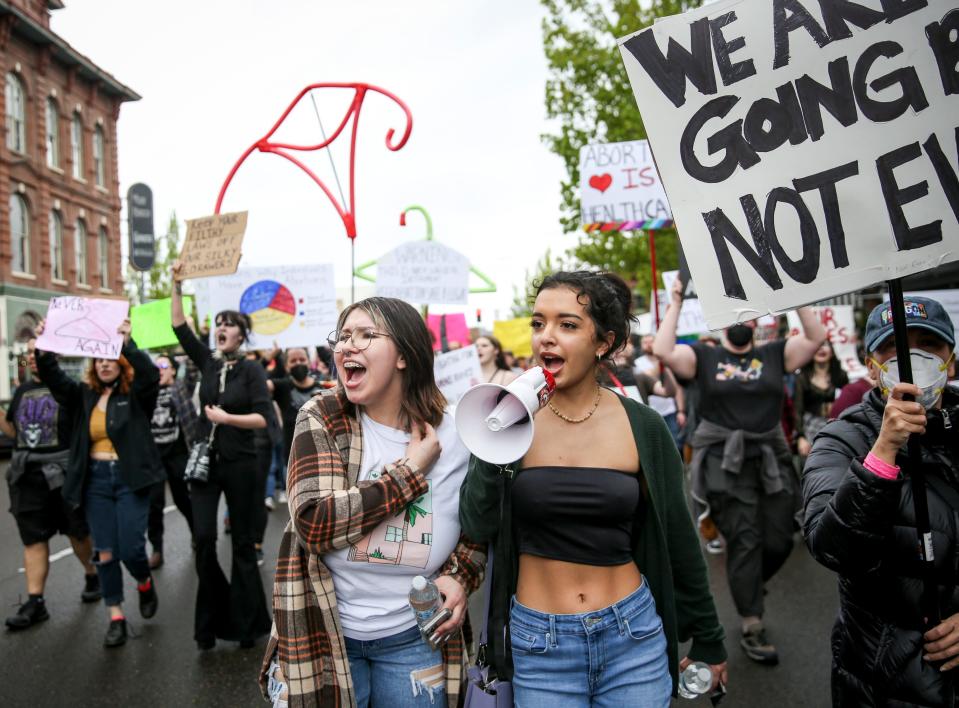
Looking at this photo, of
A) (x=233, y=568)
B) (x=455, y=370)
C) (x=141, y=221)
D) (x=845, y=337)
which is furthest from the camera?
(x=141, y=221)

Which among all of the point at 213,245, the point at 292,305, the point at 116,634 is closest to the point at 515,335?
the point at 292,305

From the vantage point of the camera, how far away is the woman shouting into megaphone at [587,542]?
7.32 ft

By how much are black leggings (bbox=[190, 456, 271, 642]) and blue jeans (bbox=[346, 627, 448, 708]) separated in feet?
8.37

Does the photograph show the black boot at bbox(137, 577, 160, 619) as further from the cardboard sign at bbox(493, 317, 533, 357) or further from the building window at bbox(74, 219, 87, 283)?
the building window at bbox(74, 219, 87, 283)

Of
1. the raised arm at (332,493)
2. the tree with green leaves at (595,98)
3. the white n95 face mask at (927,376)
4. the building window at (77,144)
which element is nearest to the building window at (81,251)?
the building window at (77,144)

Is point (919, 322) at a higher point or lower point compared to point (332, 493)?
higher

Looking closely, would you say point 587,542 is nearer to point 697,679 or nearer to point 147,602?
point 697,679

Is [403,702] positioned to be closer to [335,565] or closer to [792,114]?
[335,565]

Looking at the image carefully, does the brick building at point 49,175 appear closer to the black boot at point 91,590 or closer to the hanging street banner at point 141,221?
the hanging street banner at point 141,221

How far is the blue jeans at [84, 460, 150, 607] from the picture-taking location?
5.08m

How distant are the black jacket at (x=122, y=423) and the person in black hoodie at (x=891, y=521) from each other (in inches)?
173

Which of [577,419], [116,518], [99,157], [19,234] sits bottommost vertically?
[116,518]

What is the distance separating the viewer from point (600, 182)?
23.9 ft

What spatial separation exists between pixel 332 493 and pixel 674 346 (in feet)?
9.45
